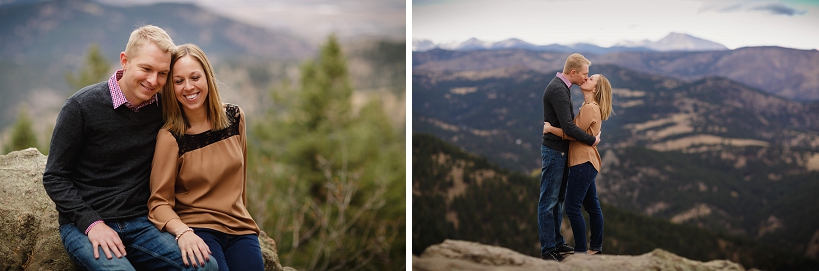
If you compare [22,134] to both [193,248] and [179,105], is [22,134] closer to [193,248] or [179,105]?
[179,105]

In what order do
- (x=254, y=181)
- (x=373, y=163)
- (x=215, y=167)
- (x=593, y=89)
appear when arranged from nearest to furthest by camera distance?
1. (x=215, y=167)
2. (x=593, y=89)
3. (x=254, y=181)
4. (x=373, y=163)

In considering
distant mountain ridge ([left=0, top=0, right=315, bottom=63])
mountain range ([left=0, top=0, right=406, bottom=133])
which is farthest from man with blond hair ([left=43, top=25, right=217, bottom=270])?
distant mountain ridge ([left=0, top=0, right=315, bottom=63])

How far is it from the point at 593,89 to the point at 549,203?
633mm

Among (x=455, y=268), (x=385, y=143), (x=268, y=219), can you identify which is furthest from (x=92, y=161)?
(x=385, y=143)

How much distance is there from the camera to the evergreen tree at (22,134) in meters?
10.0

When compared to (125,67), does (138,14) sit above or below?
above

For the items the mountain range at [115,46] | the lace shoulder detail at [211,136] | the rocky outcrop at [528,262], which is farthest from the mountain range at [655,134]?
the lace shoulder detail at [211,136]

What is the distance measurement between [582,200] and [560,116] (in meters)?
0.45

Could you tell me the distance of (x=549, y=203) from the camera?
3.45 m

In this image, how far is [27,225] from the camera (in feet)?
8.09

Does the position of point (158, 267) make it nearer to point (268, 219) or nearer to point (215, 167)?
point (215, 167)

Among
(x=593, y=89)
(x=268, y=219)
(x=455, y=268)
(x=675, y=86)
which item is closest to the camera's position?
(x=593, y=89)

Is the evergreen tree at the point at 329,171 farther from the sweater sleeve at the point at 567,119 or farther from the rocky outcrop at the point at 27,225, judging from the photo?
the rocky outcrop at the point at 27,225

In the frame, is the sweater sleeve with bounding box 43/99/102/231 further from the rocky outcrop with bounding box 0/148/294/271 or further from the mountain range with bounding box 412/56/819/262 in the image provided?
the mountain range with bounding box 412/56/819/262
